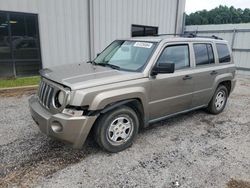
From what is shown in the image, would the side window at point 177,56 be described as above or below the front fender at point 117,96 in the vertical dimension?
above

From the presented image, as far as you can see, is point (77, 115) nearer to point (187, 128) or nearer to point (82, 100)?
point (82, 100)

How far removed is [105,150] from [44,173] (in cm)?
96

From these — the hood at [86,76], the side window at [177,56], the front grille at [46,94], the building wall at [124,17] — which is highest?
the building wall at [124,17]

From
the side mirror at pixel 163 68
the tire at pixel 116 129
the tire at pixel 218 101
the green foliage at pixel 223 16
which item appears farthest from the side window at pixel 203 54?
the green foliage at pixel 223 16

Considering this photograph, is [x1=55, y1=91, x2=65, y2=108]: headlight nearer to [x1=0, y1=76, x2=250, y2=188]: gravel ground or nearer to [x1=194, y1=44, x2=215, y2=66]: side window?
[x1=0, y1=76, x2=250, y2=188]: gravel ground

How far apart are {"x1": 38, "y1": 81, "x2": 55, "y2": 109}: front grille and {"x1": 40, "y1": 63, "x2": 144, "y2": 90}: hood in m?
0.13

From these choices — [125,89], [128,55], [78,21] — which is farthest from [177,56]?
[78,21]

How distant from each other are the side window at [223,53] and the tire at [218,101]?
0.64 m

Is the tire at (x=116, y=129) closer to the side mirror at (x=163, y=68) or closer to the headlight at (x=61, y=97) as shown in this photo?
the headlight at (x=61, y=97)

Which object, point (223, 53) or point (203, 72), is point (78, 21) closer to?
point (223, 53)

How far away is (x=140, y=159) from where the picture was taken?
3.49m

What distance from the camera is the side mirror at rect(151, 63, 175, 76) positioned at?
3.66m

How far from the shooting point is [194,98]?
4734 millimetres

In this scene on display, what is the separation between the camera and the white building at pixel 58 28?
8.41 meters
